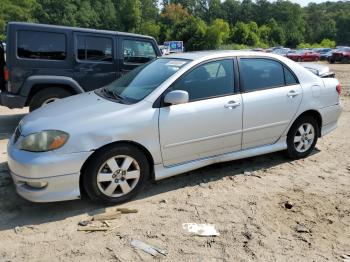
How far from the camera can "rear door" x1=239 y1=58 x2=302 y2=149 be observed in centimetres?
502

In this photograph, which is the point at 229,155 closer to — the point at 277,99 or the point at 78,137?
the point at 277,99

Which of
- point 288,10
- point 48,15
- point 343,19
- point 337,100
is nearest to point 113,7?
point 48,15

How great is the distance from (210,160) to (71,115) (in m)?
1.72

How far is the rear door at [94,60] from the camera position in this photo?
24.8 feet

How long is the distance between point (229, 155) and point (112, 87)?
172 centimetres

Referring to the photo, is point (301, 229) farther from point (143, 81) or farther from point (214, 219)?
point (143, 81)

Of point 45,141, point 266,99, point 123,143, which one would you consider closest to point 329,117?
point 266,99

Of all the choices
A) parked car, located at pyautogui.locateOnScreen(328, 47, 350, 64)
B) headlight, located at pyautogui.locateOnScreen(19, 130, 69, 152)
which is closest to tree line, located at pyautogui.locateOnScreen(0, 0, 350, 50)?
parked car, located at pyautogui.locateOnScreen(328, 47, 350, 64)

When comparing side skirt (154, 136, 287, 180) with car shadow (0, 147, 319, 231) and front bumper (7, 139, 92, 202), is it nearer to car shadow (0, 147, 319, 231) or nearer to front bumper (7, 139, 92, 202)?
car shadow (0, 147, 319, 231)

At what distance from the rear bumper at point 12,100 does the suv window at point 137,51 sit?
213 centimetres

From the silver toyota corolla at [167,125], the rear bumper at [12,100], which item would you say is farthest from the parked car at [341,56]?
the rear bumper at [12,100]

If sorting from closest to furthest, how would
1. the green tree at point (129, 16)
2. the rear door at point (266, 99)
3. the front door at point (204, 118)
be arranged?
the front door at point (204, 118) → the rear door at point (266, 99) → the green tree at point (129, 16)

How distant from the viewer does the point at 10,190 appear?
4633 millimetres

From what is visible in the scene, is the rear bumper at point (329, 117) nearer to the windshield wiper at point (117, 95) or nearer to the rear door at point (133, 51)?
the windshield wiper at point (117, 95)
